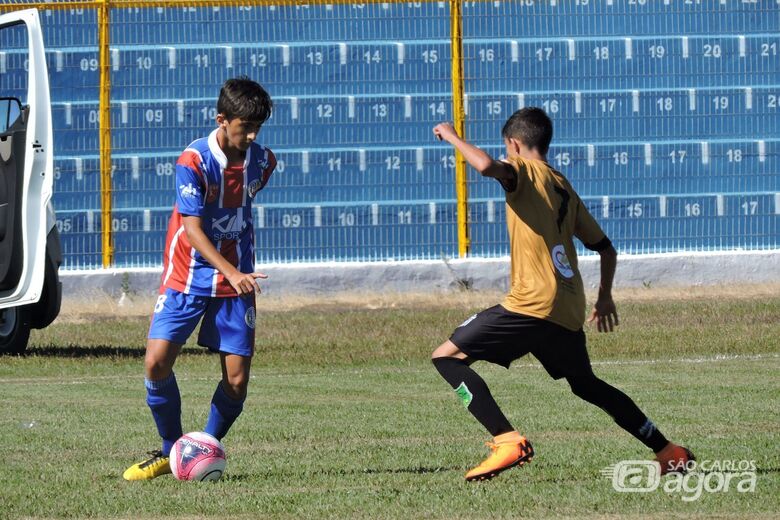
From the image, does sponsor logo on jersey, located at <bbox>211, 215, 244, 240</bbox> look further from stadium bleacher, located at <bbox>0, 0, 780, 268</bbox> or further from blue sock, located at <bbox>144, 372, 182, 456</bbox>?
stadium bleacher, located at <bbox>0, 0, 780, 268</bbox>

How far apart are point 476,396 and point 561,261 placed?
69 cm

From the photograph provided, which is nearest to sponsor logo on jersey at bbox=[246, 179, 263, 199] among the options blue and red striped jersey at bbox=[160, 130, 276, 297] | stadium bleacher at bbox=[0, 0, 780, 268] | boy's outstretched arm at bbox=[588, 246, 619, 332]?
blue and red striped jersey at bbox=[160, 130, 276, 297]

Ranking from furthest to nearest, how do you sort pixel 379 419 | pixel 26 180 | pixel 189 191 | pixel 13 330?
pixel 13 330 < pixel 26 180 < pixel 379 419 < pixel 189 191

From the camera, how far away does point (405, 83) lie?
1848cm

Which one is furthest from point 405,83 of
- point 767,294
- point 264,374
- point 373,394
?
point 373,394

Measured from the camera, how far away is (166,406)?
7172 millimetres

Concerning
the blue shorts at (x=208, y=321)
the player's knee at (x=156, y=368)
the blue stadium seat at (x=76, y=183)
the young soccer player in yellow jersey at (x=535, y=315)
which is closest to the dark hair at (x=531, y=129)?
the young soccer player in yellow jersey at (x=535, y=315)

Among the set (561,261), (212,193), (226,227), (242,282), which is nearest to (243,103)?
(212,193)

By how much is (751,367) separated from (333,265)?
673cm

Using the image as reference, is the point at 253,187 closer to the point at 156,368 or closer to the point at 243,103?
the point at 243,103

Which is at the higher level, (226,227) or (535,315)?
(226,227)

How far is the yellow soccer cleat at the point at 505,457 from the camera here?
6.51 metres

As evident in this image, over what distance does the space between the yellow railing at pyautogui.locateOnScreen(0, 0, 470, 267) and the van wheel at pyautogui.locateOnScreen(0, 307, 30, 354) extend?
4308 mm

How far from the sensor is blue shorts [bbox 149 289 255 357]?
6.99m
